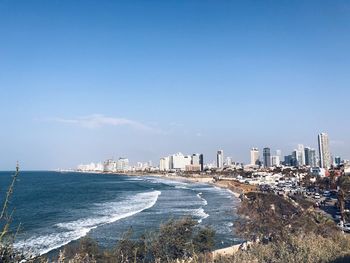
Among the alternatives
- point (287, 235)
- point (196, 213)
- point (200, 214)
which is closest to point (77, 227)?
point (200, 214)

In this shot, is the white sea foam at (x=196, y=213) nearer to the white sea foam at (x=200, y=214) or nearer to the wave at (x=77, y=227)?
the white sea foam at (x=200, y=214)

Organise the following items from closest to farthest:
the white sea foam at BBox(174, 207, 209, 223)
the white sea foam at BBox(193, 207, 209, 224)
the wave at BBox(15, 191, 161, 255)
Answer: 1. the wave at BBox(15, 191, 161, 255)
2. the white sea foam at BBox(193, 207, 209, 224)
3. the white sea foam at BBox(174, 207, 209, 223)

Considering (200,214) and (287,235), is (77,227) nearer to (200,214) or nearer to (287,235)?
(200,214)

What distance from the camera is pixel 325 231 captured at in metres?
30.5

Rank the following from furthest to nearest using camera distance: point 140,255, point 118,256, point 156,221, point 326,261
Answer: point 156,221 < point 140,255 < point 118,256 < point 326,261

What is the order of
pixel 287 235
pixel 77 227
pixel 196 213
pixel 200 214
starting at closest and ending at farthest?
pixel 287 235, pixel 77 227, pixel 200 214, pixel 196 213

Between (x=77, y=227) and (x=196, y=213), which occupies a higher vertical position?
(x=196, y=213)

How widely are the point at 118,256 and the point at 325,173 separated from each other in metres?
117

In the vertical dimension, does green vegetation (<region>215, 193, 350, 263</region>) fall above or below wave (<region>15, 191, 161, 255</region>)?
above

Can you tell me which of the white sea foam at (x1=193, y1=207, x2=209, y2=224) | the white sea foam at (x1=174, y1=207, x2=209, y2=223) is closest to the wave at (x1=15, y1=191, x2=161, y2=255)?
the white sea foam at (x1=174, y1=207, x2=209, y2=223)

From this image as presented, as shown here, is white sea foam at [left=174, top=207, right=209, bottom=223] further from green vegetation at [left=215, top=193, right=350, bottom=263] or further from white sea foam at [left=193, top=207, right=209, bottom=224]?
green vegetation at [left=215, top=193, right=350, bottom=263]

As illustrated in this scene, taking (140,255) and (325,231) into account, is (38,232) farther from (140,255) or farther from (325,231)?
(325,231)

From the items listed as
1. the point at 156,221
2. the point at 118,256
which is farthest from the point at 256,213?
the point at 118,256

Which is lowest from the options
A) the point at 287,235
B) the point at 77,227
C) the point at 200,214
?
the point at 77,227
